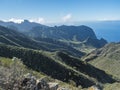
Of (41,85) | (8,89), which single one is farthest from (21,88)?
(41,85)

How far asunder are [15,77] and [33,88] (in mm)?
1776

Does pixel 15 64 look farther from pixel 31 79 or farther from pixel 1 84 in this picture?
pixel 1 84

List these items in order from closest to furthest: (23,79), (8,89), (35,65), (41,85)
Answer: (8,89) < (23,79) < (41,85) < (35,65)

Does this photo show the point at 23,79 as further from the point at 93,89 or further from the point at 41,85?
the point at 93,89

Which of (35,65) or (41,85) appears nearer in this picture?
(41,85)

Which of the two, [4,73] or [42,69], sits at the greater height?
[4,73]

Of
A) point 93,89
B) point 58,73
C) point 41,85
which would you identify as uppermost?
point 41,85

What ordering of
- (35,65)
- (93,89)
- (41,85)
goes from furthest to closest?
(35,65), (93,89), (41,85)

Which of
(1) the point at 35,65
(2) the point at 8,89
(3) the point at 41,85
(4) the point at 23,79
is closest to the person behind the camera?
(2) the point at 8,89

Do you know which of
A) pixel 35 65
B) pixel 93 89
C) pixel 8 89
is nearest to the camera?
pixel 8 89

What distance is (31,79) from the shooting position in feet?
91.0

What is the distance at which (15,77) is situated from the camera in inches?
1035

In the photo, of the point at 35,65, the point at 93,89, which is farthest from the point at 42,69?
the point at 93,89

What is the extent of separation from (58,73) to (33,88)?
173219 millimetres
